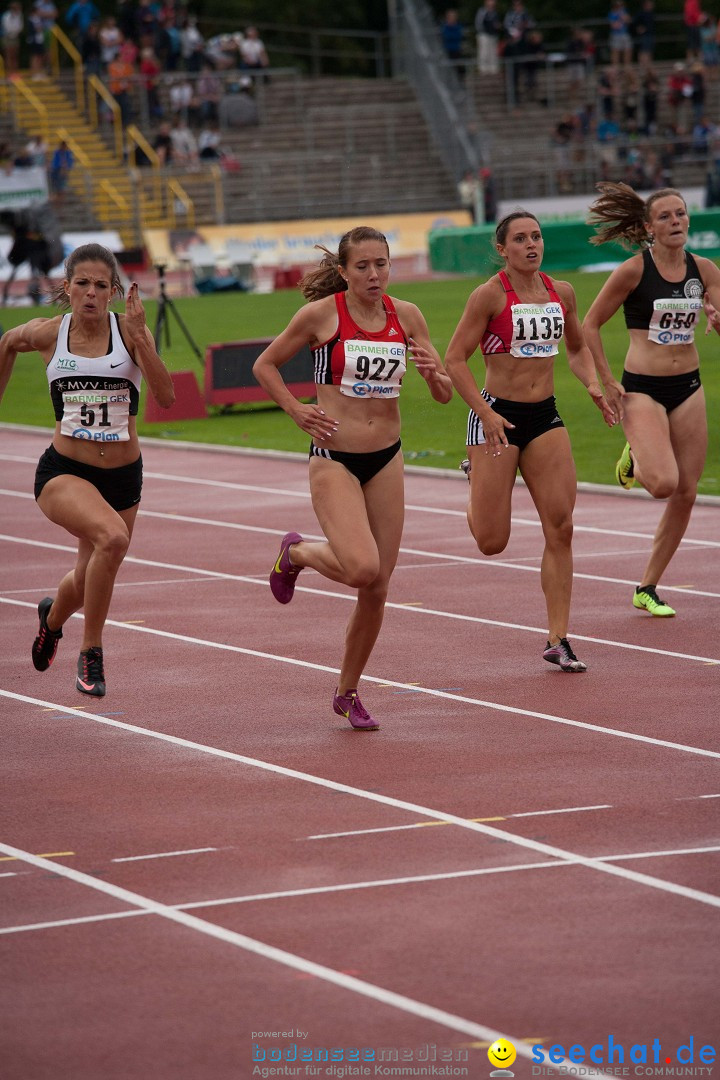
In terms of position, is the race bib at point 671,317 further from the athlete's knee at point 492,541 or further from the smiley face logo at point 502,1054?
the smiley face logo at point 502,1054

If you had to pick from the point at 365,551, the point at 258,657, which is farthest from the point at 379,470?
the point at 258,657

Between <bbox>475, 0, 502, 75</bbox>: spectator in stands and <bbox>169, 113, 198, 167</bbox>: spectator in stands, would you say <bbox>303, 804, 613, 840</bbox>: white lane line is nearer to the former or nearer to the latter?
<bbox>169, 113, 198, 167</bbox>: spectator in stands

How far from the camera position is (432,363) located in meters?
7.78

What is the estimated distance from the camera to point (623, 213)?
10.5 meters

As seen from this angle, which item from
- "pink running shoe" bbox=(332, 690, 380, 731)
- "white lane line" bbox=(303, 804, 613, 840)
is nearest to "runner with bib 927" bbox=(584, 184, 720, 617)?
"pink running shoe" bbox=(332, 690, 380, 731)

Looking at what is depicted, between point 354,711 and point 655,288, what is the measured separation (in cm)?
347

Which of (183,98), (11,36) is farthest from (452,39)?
(11,36)

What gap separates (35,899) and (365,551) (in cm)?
243

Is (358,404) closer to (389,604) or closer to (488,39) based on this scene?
(389,604)

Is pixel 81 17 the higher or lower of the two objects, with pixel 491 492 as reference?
higher

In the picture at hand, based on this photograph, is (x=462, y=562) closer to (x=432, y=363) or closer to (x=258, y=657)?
(x=258, y=657)

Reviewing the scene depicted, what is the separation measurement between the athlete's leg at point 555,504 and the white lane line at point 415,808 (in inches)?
85.9

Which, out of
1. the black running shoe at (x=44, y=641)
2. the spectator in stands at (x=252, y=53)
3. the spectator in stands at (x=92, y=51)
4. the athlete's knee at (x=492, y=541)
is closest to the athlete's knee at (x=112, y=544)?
the black running shoe at (x=44, y=641)

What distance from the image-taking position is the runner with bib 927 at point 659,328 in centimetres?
1020
